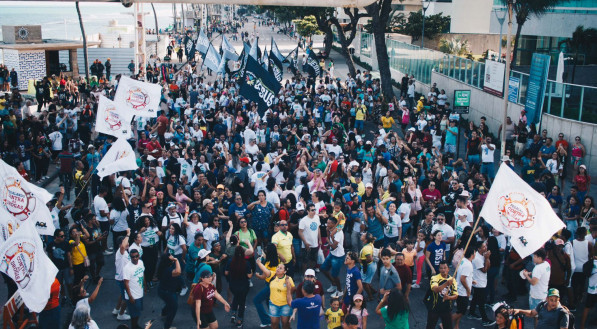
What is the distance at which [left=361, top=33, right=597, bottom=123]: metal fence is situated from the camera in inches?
704

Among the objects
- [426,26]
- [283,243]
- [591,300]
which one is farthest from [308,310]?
[426,26]

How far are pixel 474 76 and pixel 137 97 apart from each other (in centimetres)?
1632

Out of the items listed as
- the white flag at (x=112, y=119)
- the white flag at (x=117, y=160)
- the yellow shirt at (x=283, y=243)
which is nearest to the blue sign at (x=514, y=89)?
the white flag at (x=112, y=119)

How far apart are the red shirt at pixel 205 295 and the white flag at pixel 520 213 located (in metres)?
3.93

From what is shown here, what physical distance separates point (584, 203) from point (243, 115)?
1137 centimetres

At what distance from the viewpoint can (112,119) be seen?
44.5 feet

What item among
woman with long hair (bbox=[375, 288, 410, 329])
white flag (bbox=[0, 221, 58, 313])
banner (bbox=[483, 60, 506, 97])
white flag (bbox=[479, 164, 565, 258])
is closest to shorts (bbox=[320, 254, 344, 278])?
woman with long hair (bbox=[375, 288, 410, 329])

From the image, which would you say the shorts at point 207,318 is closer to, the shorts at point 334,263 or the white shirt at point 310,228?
the shorts at point 334,263

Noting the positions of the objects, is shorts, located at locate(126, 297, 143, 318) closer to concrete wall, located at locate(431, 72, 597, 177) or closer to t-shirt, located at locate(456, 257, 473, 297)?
t-shirt, located at locate(456, 257, 473, 297)

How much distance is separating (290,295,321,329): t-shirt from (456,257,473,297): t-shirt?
2.34m

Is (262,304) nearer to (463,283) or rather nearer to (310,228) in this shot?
(310,228)

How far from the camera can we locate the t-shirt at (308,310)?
8.06 meters

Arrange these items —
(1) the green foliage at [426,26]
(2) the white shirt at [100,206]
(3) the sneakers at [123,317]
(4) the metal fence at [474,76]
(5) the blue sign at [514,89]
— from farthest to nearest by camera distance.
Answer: (1) the green foliage at [426,26]
(5) the blue sign at [514,89]
(4) the metal fence at [474,76]
(2) the white shirt at [100,206]
(3) the sneakers at [123,317]

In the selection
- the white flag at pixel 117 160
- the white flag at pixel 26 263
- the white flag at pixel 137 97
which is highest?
the white flag at pixel 137 97
